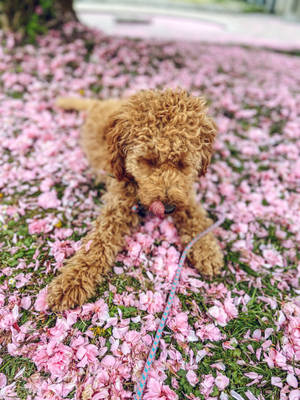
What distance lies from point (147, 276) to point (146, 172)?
3.25 feet

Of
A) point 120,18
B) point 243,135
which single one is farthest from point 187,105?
point 120,18

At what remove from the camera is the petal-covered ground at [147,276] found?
1.91 m

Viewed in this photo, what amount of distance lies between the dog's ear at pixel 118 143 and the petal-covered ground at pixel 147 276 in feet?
2.42

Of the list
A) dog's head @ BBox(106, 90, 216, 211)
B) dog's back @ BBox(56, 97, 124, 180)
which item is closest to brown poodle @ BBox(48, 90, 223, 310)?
dog's head @ BBox(106, 90, 216, 211)

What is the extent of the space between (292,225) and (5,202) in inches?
133

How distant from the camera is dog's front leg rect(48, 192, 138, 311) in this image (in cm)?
216

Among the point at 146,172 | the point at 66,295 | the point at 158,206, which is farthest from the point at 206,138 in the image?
the point at 66,295

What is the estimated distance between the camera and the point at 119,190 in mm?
2738

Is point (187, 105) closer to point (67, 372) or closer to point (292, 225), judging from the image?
point (292, 225)

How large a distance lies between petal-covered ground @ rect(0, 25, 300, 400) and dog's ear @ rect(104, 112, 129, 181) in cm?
74

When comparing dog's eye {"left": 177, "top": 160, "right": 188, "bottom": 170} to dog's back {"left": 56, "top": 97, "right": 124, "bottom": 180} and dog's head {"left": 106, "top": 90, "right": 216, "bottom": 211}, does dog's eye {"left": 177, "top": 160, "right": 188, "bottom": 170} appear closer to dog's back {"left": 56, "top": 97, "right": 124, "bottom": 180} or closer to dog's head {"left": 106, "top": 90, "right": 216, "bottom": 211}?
dog's head {"left": 106, "top": 90, "right": 216, "bottom": 211}

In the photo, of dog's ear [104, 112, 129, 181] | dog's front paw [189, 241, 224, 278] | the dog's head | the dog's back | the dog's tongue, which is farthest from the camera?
the dog's back

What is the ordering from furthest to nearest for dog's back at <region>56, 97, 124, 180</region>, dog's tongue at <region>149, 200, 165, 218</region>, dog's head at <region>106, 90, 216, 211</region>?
1. dog's back at <region>56, 97, 124, 180</region>
2. dog's tongue at <region>149, 200, 165, 218</region>
3. dog's head at <region>106, 90, 216, 211</region>

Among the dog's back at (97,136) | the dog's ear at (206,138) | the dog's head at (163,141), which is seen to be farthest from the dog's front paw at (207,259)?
the dog's back at (97,136)
